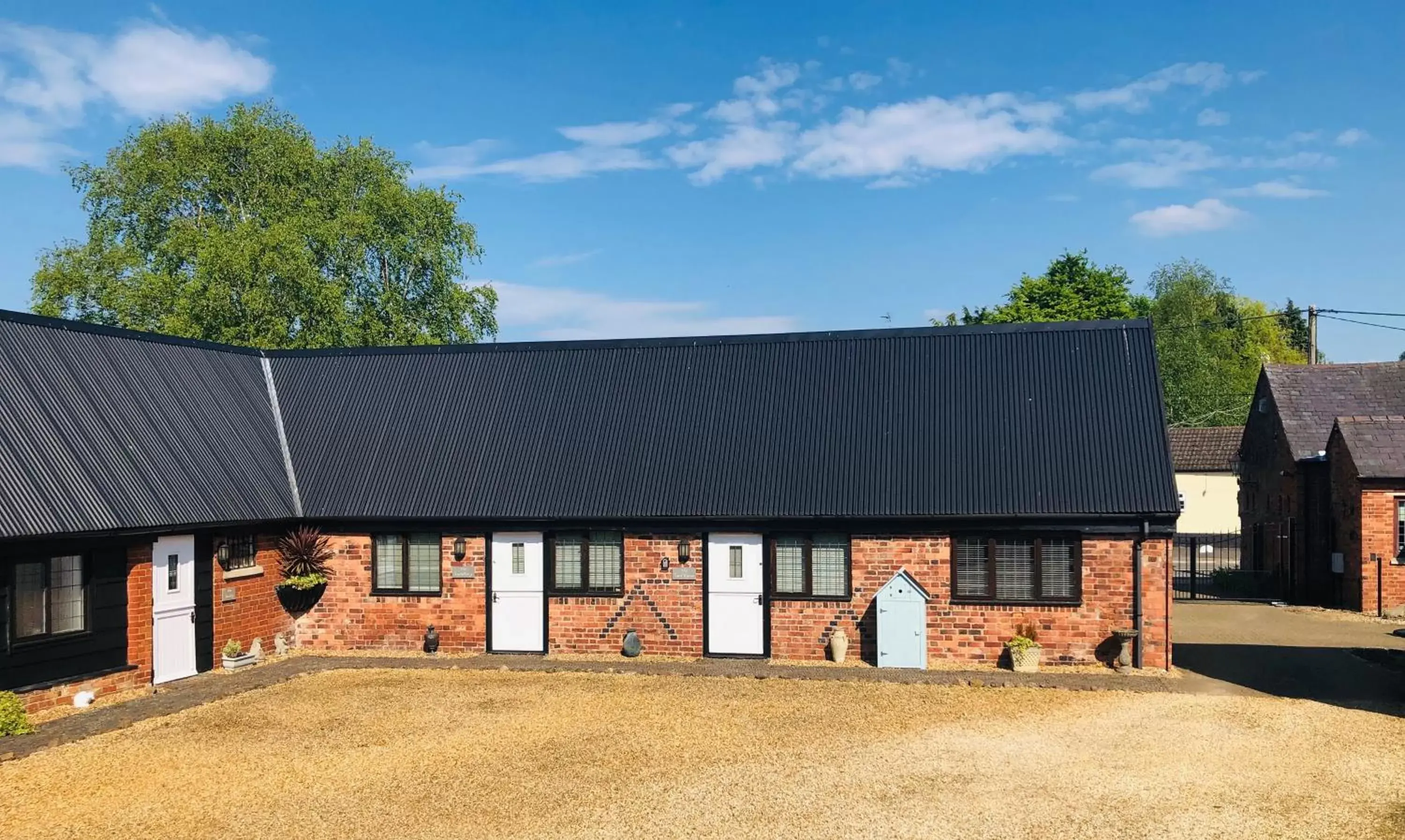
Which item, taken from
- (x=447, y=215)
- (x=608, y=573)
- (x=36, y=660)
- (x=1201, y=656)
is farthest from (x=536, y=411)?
(x=447, y=215)

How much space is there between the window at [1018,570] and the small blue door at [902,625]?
25.8 inches

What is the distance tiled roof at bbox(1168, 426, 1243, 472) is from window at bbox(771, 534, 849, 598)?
105ft

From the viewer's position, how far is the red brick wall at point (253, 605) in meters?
18.9

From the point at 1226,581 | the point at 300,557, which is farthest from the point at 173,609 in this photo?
the point at 1226,581

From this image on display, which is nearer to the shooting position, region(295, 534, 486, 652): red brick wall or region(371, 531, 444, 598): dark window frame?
region(295, 534, 486, 652): red brick wall

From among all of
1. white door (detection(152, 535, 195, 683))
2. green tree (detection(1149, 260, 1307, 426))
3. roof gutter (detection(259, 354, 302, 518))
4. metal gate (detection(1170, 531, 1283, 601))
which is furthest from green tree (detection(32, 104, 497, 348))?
green tree (detection(1149, 260, 1307, 426))

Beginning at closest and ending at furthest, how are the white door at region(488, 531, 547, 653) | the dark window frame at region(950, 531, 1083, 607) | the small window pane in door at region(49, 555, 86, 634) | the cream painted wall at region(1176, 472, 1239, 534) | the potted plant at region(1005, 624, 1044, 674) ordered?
the small window pane in door at region(49, 555, 86, 634), the potted plant at region(1005, 624, 1044, 674), the dark window frame at region(950, 531, 1083, 607), the white door at region(488, 531, 547, 653), the cream painted wall at region(1176, 472, 1239, 534)

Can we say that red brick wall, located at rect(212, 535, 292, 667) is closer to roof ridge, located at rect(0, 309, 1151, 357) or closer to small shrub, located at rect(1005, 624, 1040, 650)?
roof ridge, located at rect(0, 309, 1151, 357)

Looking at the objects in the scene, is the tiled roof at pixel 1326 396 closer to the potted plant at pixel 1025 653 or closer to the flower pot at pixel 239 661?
the potted plant at pixel 1025 653

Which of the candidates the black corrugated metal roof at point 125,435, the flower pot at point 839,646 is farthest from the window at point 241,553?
the flower pot at point 839,646

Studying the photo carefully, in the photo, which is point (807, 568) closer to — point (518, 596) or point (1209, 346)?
point (518, 596)

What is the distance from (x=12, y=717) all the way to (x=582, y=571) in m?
8.77

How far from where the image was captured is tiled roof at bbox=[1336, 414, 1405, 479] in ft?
86.0

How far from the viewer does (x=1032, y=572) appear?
1844 cm
